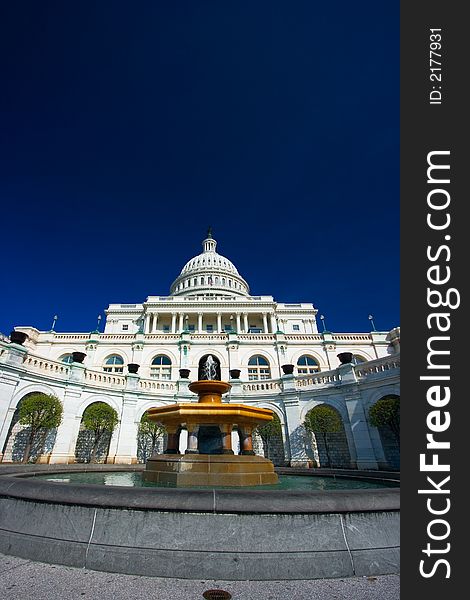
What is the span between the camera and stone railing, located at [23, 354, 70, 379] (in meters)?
17.6

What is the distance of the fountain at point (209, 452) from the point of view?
23.7 ft

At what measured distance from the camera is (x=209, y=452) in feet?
27.6

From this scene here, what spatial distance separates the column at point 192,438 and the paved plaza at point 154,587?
4241 mm

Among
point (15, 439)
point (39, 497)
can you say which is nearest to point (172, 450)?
point (39, 497)

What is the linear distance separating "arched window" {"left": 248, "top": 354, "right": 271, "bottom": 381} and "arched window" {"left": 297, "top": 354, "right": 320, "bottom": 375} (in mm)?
4012

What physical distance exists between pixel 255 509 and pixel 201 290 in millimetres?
70656

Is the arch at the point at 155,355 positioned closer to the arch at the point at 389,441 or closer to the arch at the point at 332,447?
the arch at the point at 332,447

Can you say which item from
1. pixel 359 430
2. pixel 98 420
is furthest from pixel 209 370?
pixel 359 430

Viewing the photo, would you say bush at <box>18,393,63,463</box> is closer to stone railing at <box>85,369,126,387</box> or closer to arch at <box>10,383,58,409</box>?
arch at <box>10,383,58,409</box>

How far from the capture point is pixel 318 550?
382 cm

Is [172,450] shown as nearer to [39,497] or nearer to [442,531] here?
[39,497]

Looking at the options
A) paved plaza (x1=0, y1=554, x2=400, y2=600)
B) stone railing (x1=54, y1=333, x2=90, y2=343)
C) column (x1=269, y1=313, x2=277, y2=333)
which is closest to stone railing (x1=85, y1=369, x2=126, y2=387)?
paved plaza (x1=0, y1=554, x2=400, y2=600)

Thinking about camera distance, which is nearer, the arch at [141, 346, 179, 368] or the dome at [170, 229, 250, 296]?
→ the arch at [141, 346, 179, 368]

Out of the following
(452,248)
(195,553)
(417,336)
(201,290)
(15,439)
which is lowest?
(15,439)
